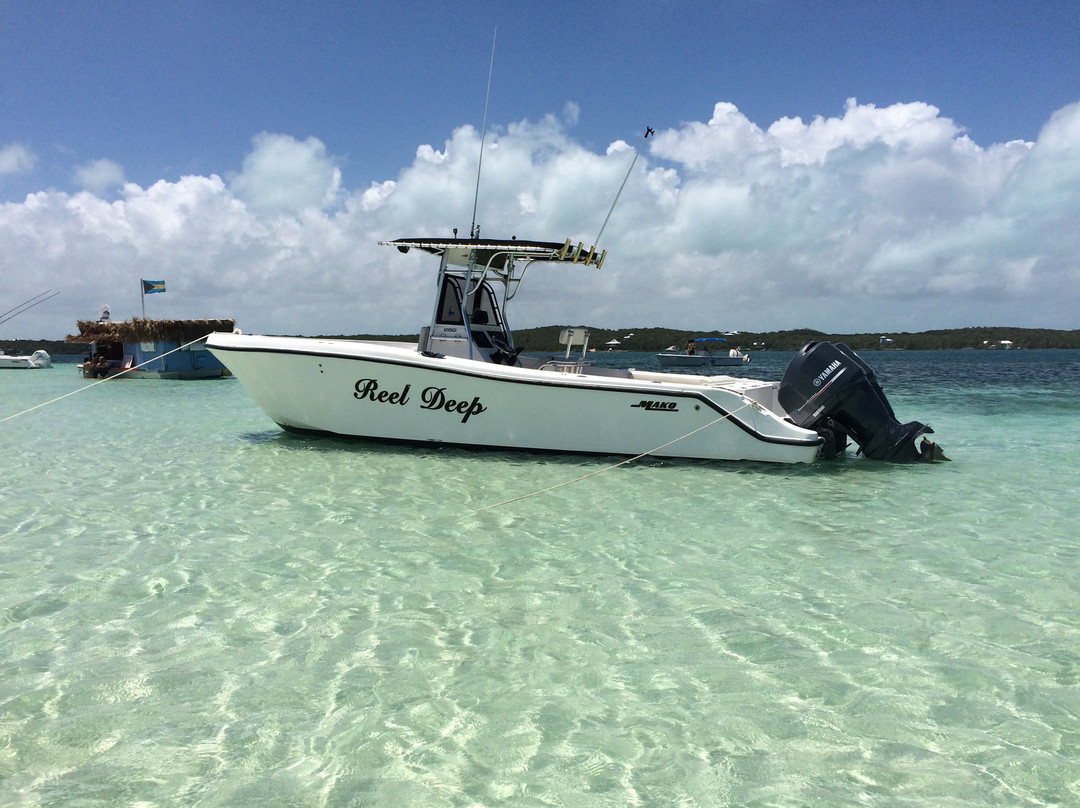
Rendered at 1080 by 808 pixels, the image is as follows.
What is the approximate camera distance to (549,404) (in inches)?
328

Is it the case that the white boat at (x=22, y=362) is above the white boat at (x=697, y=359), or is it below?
below

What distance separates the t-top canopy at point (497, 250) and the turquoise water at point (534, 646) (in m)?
3.54

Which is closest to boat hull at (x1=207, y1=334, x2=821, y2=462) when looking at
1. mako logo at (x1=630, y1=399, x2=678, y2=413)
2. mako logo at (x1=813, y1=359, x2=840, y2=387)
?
mako logo at (x1=630, y1=399, x2=678, y2=413)

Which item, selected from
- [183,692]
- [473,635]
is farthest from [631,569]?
[183,692]

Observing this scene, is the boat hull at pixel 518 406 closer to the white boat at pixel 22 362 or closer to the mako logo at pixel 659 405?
the mako logo at pixel 659 405

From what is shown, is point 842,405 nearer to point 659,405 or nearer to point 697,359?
point 659,405

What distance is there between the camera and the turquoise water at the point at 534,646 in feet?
8.08

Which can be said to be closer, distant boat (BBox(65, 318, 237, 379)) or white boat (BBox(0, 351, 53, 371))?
distant boat (BBox(65, 318, 237, 379))

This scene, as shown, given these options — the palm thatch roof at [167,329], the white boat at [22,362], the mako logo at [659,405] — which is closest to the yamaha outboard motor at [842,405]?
the mako logo at [659,405]

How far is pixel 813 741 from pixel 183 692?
2.59 m

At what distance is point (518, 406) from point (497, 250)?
7.72 feet

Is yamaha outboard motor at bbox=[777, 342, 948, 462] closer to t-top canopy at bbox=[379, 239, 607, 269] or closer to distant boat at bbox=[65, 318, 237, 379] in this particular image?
t-top canopy at bbox=[379, 239, 607, 269]

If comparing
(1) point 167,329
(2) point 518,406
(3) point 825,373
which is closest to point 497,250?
(2) point 518,406

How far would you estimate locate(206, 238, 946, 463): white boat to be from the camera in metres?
8.31
